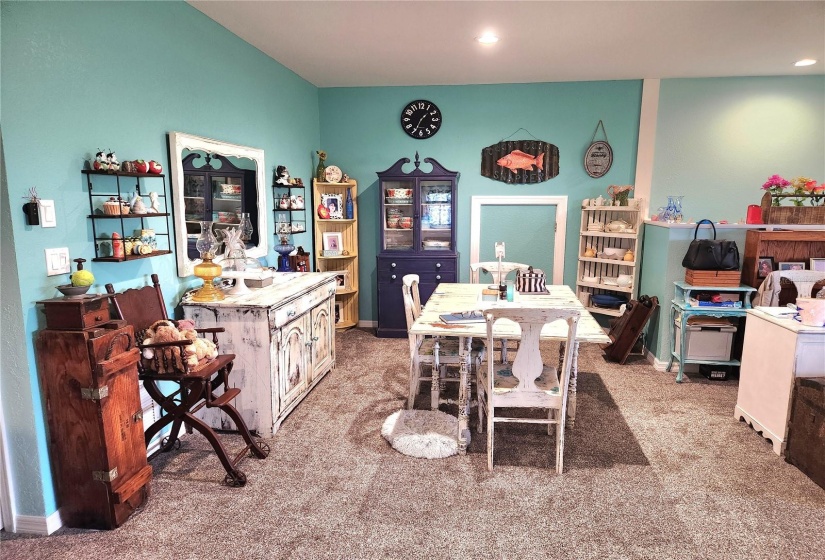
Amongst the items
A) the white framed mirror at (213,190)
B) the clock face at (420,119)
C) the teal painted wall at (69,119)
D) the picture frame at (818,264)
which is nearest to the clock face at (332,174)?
the clock face at (420,119)

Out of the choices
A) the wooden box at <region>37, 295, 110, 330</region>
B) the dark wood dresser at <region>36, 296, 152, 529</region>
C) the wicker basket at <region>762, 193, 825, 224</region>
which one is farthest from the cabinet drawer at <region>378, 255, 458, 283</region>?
the wooden box at <region>37, 295, 110, 330</region>

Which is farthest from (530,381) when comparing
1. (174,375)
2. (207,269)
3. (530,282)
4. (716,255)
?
(716,255)

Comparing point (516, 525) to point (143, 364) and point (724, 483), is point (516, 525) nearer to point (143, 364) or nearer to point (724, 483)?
point (724, 483)

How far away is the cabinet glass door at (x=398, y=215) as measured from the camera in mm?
5070

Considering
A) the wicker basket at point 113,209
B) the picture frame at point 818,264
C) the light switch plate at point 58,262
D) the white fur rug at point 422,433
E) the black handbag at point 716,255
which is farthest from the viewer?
the picture frame at point 818,264

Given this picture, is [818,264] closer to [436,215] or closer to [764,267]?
[764,267]

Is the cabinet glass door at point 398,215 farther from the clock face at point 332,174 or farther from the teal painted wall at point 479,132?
the clock face at point 332,174

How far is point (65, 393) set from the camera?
2059 millimetres

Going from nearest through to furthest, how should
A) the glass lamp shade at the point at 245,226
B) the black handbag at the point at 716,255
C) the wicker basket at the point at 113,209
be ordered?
the wicker basket at the point at 113,209 → the glass lamp shade at the point at 245,226 → the black handbag at the point at 716,255

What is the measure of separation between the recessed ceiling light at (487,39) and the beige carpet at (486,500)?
273 centimetres

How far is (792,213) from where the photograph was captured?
388 centimetres

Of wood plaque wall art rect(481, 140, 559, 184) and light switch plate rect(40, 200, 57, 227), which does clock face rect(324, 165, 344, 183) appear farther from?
light switch plate rect(40, 200, 57, 227)

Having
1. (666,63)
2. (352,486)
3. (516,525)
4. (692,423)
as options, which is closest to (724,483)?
(692,423)

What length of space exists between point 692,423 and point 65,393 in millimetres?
3501
